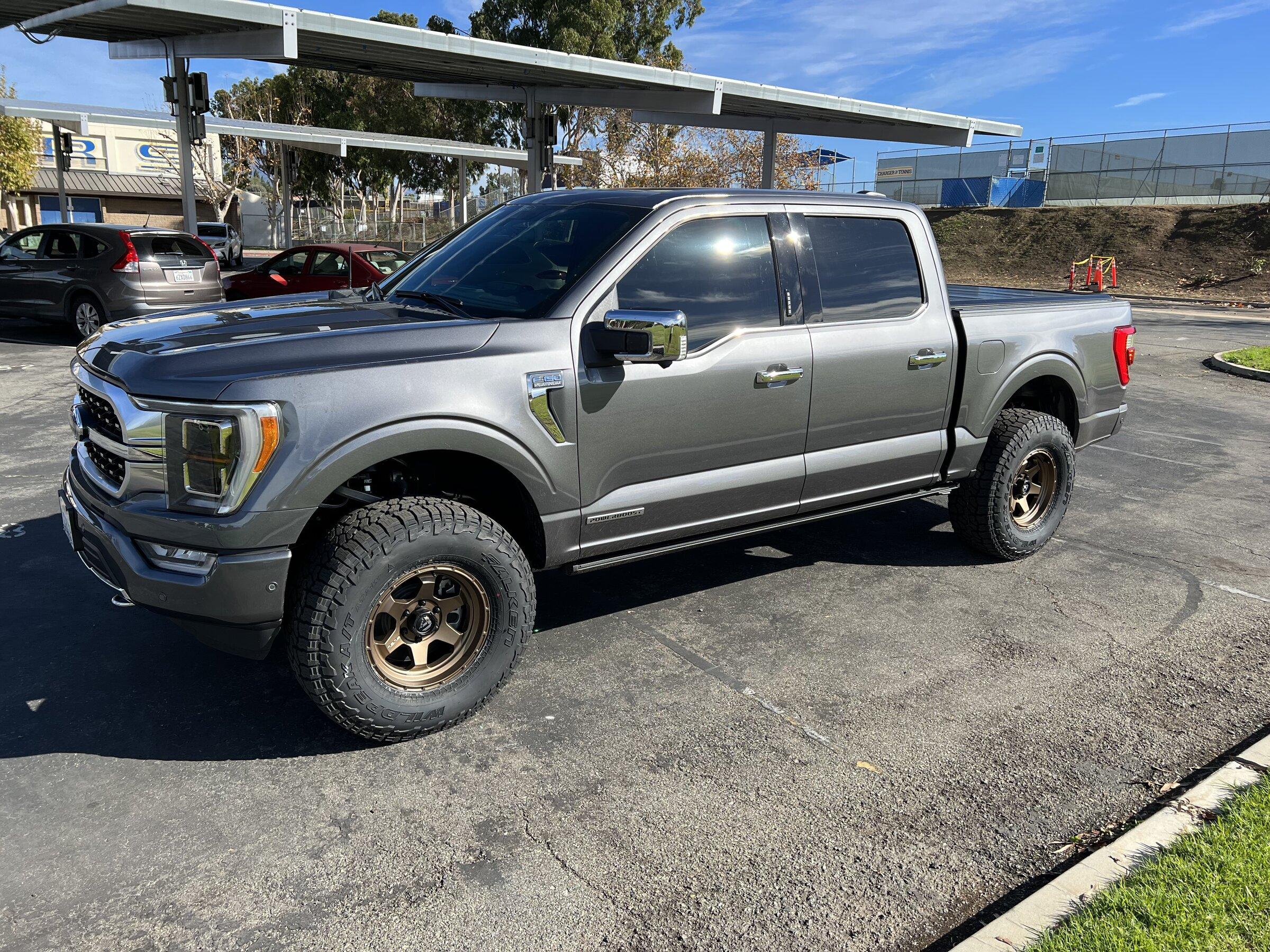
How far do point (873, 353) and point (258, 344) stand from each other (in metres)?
2.76

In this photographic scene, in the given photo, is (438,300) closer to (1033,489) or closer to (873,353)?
(873,353)

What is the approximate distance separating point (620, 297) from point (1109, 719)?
256 centimetres

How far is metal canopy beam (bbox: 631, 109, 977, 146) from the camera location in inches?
983

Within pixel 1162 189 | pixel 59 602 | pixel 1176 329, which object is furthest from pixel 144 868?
pixel 1162 189

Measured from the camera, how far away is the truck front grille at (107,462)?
3367 millimetres

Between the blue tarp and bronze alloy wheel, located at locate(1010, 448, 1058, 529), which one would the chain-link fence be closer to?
the blue tarp

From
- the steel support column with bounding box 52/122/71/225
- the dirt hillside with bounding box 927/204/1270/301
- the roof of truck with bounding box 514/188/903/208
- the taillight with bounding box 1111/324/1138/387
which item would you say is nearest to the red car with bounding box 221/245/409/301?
the roof of truck with bounding box 514/188/903/208

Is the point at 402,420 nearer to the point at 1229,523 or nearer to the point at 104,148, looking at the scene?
the point at 1229,523

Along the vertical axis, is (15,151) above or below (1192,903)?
above

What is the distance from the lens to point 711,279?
412 centimetres

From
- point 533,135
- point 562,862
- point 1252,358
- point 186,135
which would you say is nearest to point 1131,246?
point 1252,358

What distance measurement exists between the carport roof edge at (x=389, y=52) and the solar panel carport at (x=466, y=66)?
2 cm

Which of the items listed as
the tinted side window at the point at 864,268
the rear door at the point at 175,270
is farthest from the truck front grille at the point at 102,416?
the rear door at the point at 175,270

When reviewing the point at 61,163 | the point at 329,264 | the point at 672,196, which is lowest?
the point at 329,264
